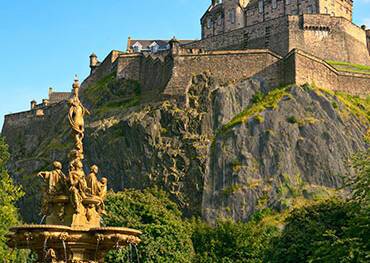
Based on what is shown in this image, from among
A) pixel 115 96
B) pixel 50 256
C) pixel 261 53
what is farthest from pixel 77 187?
pixel 115 96

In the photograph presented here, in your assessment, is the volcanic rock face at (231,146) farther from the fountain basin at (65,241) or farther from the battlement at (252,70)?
the fountain basin at (65,241)

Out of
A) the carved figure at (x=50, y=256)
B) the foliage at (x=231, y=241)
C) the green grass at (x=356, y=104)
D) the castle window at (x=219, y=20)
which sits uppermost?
the castle window at (x=219, y=20)

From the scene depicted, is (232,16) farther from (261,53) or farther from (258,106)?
(258,106)

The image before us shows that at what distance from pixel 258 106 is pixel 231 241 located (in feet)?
55.2

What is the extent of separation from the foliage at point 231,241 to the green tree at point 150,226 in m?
1.20

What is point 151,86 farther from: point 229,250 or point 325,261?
point 325,261

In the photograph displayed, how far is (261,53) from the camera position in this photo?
6538cm

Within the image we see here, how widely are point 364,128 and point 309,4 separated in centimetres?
2548

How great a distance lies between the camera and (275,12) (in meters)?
83.9

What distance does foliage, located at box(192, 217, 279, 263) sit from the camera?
159ft

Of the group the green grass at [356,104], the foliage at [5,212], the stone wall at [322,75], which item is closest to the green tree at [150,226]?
the foliage at [5,212]

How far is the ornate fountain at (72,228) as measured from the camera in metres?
15.5

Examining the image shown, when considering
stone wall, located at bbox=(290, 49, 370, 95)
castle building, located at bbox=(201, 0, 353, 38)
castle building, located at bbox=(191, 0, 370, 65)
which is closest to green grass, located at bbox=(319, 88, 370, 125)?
stone wall, located at bbox=(290, 49, 370, 95)

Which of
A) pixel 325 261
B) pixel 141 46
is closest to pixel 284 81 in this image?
pixel 325 261
